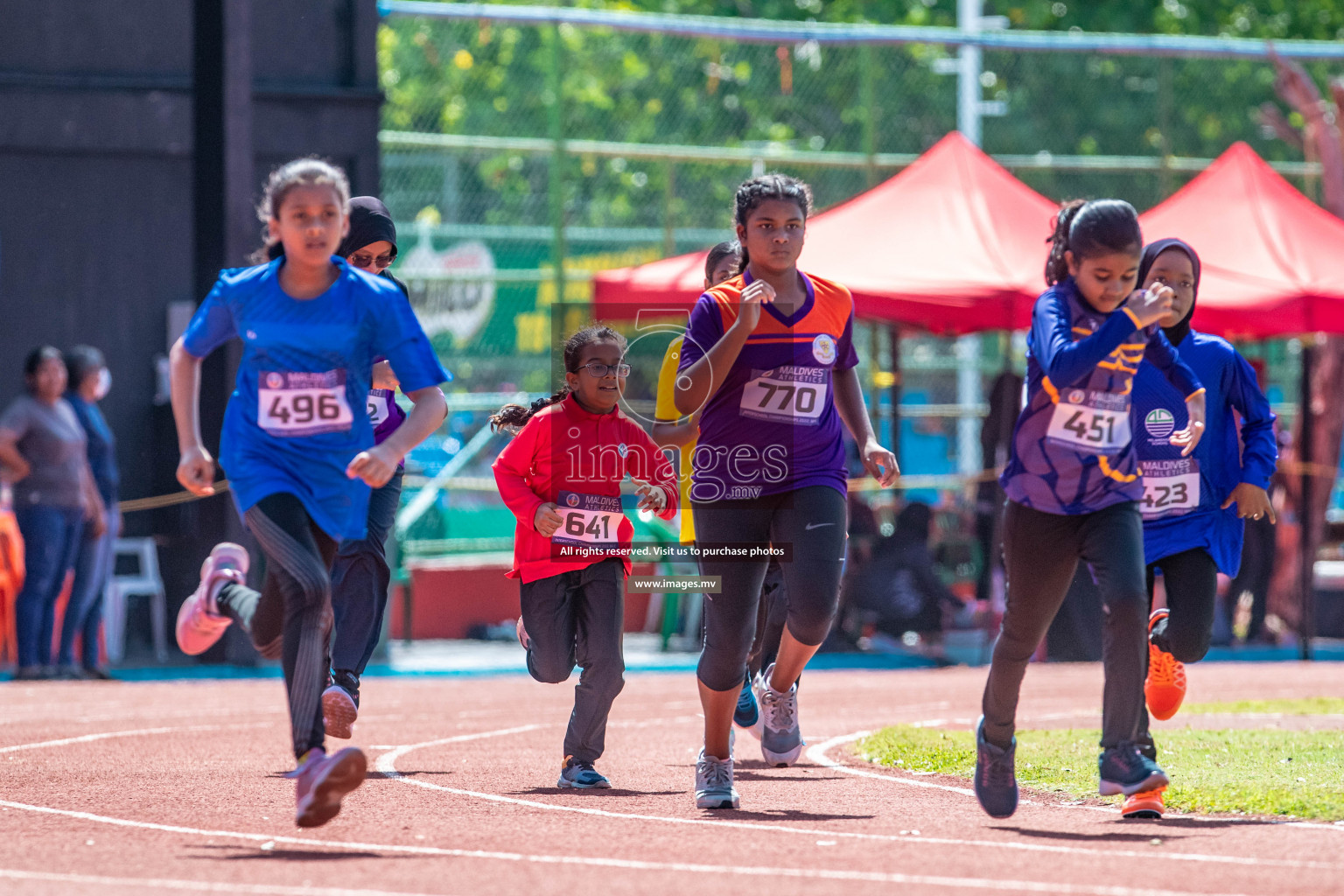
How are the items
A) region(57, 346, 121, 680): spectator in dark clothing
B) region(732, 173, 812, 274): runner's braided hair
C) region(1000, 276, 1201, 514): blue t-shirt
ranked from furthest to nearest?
region(57, 346, 121, 680): spectator in dark clothing → region(732, 173, 812, 274): runner's braided hair → region(1000, 276, 1201, 514): blue t-shirt

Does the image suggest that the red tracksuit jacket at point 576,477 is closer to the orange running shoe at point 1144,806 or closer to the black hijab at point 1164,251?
the black hijab at point 1164,251

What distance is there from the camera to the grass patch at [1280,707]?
10.4 meters

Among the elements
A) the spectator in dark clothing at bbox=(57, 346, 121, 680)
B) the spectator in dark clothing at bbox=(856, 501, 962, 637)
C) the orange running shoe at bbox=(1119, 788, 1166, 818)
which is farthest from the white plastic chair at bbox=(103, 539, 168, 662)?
the orange running shoe at bbox=(1119, 788, 1166, 818)

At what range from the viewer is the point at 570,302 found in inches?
616

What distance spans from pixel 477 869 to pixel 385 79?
56.6 feet

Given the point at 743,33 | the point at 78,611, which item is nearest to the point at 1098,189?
the point at 743,33

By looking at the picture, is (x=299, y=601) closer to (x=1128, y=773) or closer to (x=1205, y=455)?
(x=1128, y=773)

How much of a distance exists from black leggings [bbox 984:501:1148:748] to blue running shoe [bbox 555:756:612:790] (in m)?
1.60

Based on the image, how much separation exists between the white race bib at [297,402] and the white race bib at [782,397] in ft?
4.54

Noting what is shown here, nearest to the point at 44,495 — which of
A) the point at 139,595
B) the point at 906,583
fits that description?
the point at 139,595

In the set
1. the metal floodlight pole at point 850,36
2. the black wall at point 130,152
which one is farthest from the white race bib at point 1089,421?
the metal floodlight pole at point 850,36

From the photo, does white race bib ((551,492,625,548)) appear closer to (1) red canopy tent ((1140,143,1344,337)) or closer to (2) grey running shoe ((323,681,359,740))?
(2) grey running shoe ((323,681,359,740))

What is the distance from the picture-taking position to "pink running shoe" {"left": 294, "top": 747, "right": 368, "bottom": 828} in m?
5.41

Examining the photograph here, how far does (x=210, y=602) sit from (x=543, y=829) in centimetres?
143
